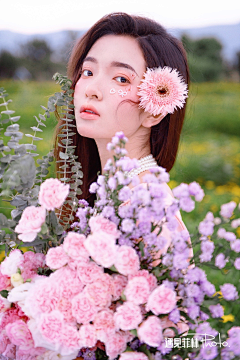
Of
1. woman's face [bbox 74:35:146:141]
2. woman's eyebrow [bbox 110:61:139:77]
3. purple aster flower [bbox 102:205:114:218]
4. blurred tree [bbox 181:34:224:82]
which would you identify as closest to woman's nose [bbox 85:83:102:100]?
woman's face [bbox 74:35:146:141]

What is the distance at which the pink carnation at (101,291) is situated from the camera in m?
1.03

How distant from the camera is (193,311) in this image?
1.01 meters

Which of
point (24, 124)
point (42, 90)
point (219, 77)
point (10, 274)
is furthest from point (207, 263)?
point (219, 77)

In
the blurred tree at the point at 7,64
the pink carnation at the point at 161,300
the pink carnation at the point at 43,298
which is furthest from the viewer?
the blurred tree at the point at 7,64

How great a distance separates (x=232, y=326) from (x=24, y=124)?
623cm

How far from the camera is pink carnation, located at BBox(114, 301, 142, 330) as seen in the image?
97cm

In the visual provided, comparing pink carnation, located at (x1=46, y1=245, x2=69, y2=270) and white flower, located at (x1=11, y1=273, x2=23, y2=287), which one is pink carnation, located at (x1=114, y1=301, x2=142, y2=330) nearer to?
pink carnation, located at (x1=46, y1=245, x2=69, y2=270)

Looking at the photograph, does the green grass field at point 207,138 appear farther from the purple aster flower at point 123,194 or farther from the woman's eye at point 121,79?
the purple aster flower at point 123,194

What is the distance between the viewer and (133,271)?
3.29ft

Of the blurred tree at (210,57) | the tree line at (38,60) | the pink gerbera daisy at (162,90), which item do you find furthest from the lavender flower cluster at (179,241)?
the blurred tree at (210,57)

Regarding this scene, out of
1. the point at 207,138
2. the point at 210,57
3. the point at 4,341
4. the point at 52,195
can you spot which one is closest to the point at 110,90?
the point at 52,195

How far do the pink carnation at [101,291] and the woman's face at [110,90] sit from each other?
0.67m

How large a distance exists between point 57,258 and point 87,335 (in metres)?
0.21

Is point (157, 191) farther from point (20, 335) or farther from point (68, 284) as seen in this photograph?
point (20, 335)
